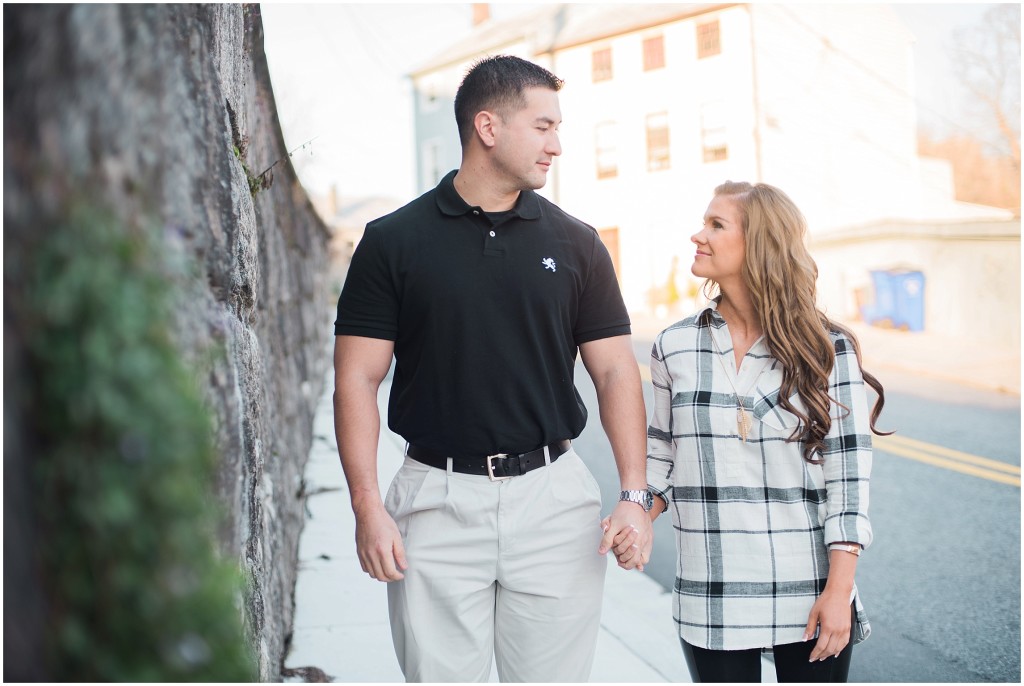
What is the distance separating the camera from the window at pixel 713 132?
23766mm

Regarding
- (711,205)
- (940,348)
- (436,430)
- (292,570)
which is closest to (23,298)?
(436,430)

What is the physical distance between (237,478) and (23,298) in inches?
26.8

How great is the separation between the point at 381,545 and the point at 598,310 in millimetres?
959

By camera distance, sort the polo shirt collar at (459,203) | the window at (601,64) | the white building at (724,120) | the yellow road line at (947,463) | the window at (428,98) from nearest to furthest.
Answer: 1. the polo shirt collar at (459,203)
2. the yellow road line at (947,463)
3. the white building at (724,120)
4. the window at (601,64)
5. the window at (428,98)

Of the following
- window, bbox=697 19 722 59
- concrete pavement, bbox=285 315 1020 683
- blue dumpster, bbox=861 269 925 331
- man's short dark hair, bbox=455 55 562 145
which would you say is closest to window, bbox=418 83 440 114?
window, bbox=697 19 722 59

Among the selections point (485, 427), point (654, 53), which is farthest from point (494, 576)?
point (654, 53)

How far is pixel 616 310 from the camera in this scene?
9.23ft

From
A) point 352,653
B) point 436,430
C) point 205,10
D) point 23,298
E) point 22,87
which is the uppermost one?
point 205,10

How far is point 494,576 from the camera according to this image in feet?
8.50

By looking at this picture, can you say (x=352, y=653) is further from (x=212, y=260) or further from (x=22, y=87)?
(x=22, y=87)

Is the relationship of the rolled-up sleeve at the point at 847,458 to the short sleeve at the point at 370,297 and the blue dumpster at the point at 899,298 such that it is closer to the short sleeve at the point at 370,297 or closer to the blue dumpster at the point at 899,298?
the short sleeve at the point at 370,297

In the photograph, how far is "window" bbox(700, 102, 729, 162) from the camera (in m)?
23.8

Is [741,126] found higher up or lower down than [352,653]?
higher up

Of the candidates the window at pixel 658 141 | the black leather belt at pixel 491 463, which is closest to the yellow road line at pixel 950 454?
the black leather belt at pixel 491 463
